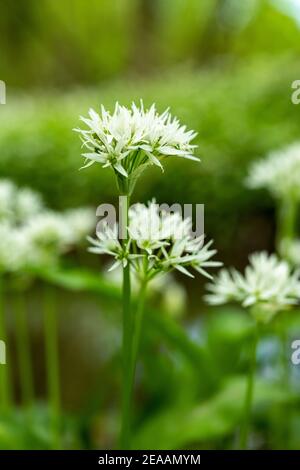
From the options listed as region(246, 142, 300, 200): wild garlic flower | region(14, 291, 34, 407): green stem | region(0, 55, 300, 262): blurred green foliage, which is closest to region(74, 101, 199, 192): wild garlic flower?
region(246, 142, 300, 200): wild garlic flower

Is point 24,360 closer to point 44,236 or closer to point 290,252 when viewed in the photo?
point 44,236

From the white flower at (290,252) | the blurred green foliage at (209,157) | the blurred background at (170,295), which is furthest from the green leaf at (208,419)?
the blurred green foliage at (209,157)

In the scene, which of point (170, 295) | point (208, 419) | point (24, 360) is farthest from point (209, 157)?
A: point (208, 419)

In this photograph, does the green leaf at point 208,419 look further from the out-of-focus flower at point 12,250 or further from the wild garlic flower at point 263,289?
the out-of-focus flower at point 12,250

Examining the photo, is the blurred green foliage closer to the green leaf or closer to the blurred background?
the blurred background

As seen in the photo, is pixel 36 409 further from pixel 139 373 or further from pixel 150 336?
pixel 139 373
